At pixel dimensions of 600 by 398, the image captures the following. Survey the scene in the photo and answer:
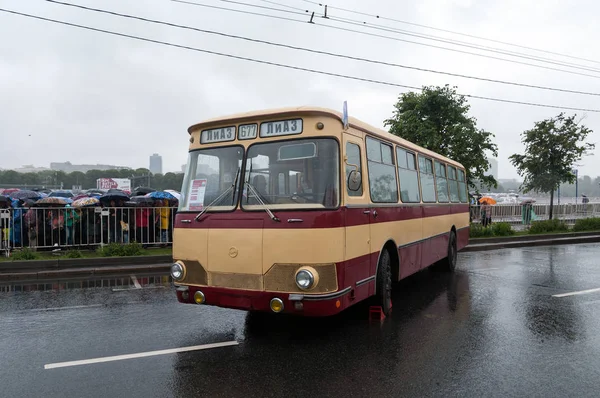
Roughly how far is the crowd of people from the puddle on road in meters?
2.87

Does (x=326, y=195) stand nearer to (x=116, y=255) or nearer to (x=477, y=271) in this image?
(x=477, y=271)

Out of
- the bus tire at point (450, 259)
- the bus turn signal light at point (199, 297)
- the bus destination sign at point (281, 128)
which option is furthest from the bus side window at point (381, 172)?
the bus tire at point (450, 259)

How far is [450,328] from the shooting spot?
20.6 ft

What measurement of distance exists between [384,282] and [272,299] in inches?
86.8

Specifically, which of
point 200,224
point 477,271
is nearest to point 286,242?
point 200,224

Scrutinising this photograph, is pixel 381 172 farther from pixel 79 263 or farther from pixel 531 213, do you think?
pixel 531 213

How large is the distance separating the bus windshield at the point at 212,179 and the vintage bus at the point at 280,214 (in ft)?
0.05

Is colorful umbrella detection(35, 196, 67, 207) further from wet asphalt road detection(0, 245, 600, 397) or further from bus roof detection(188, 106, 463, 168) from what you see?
bus roof detection(188, 106, 463, 168)

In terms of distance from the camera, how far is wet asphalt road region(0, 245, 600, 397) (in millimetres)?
4312

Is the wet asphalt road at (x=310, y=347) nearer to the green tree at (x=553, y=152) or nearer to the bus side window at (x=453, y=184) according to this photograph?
the bus side window at (x=453, y=184)

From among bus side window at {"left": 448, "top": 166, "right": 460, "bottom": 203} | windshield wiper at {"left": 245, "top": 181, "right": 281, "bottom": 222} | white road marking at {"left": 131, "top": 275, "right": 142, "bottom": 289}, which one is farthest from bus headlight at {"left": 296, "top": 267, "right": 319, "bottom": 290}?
bus side window at {"left": 448, "top": 166, "right": 460, "bottom": 203}

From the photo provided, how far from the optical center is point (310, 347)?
5492 mm

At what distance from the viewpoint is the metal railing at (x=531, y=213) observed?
23.6m

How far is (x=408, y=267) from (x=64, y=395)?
5510mm
